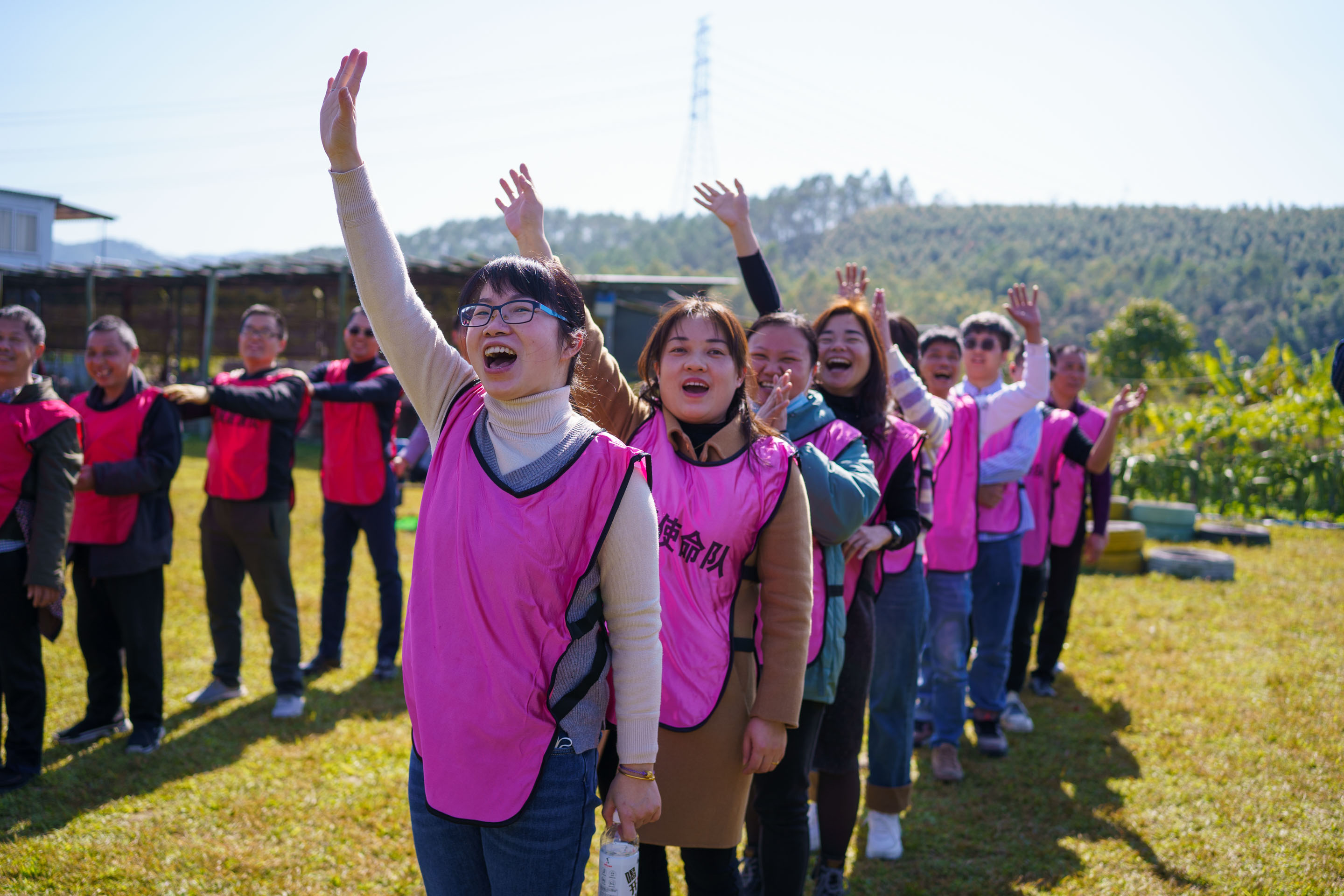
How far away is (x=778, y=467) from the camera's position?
2396mm

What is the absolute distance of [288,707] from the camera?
200 inches

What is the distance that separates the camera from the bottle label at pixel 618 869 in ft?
5.91

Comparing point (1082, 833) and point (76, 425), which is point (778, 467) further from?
point (76, 425)

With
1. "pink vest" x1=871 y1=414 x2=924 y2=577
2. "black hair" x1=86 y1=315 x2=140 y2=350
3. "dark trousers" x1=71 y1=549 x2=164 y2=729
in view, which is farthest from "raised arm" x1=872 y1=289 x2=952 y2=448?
"dark trousers" x1=71 y1=549 x2=164 y2=729

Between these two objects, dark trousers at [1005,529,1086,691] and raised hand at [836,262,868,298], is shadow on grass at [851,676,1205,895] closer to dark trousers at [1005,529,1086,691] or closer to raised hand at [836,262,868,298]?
dark trousers at [1005,529,1086,691]

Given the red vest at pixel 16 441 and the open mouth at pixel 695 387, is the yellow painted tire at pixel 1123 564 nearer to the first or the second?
the open mouth at pixel 695 387

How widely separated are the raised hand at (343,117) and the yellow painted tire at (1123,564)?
30.4 ft

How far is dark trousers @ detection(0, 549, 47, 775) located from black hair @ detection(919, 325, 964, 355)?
14.6ft

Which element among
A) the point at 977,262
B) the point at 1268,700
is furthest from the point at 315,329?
the point at 977,262

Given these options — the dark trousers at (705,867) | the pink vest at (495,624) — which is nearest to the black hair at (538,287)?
the pink vest at (495,624)

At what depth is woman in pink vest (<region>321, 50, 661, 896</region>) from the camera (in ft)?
5.59

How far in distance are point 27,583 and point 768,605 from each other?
342 cm

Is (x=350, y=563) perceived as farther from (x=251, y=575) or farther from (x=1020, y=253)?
(x=1020, y=253)

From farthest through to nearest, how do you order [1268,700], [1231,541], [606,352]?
[1231,541] < [1268,700] < [606,352]
